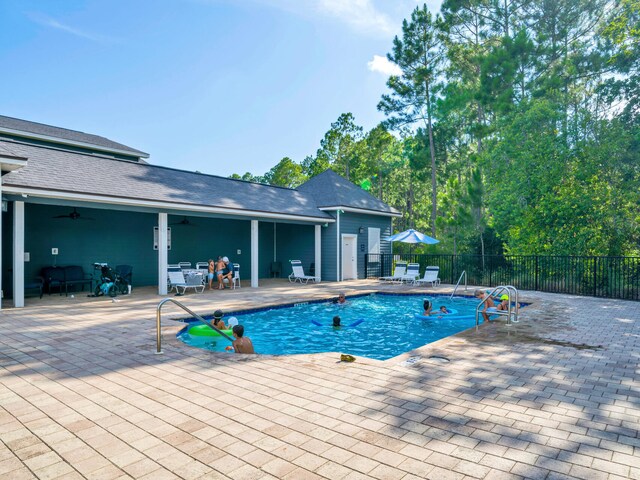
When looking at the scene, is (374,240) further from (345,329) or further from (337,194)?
(345,329)

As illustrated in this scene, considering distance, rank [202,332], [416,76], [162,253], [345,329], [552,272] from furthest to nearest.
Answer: [416,76] < [552,272] < [162,253] < [345,329] < [202,332]

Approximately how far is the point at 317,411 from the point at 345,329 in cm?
623

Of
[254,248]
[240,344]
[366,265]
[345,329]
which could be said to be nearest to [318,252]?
[366,265]

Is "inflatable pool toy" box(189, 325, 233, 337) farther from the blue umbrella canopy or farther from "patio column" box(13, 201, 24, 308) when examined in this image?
the blue umbrella canopy

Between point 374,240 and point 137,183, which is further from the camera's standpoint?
point 374,240

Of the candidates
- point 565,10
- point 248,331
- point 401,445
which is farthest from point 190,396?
point 565,10

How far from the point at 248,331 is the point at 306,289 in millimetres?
5610

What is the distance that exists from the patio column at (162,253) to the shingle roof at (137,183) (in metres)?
0.75

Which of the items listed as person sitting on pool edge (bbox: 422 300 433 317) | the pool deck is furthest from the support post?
the pool deck

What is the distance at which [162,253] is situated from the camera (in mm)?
12547

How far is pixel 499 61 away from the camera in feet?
66.1

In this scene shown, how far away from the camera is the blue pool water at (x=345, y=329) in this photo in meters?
8.37

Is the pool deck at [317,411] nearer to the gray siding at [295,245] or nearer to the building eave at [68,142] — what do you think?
the gray siding at [295,245]

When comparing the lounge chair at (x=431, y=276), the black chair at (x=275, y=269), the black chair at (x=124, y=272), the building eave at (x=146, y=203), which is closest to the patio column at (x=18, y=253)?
the building eave at (x=146, y=203)
